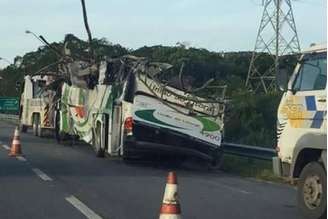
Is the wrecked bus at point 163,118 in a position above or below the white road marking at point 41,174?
above

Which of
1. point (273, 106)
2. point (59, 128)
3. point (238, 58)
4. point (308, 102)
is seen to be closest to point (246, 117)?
point (273, 106)

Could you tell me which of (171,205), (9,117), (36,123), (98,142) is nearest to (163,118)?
(98,142)

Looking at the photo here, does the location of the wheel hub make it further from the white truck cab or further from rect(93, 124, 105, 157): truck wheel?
rect(93, 124, 105, 157): truck wheel

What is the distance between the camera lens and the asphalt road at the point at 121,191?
1104cm

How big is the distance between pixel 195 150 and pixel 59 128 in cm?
1084

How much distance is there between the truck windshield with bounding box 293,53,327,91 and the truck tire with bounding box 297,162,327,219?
122 centimetres

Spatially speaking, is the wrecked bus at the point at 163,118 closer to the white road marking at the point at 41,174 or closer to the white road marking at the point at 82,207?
the white road marking at the point at 41,174

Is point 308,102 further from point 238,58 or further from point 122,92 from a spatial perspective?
point 238,58

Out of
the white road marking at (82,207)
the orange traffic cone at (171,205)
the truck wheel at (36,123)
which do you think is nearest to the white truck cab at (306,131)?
the orange traffic cone at (171,205)

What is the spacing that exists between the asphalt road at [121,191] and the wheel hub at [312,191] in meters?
0.66

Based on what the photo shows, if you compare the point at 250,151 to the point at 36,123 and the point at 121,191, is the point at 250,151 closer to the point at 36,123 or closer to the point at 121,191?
the point at 121,191

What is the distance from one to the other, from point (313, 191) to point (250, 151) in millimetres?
9401

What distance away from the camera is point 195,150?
1855 cm

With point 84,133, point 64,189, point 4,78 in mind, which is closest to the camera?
point 64,189
